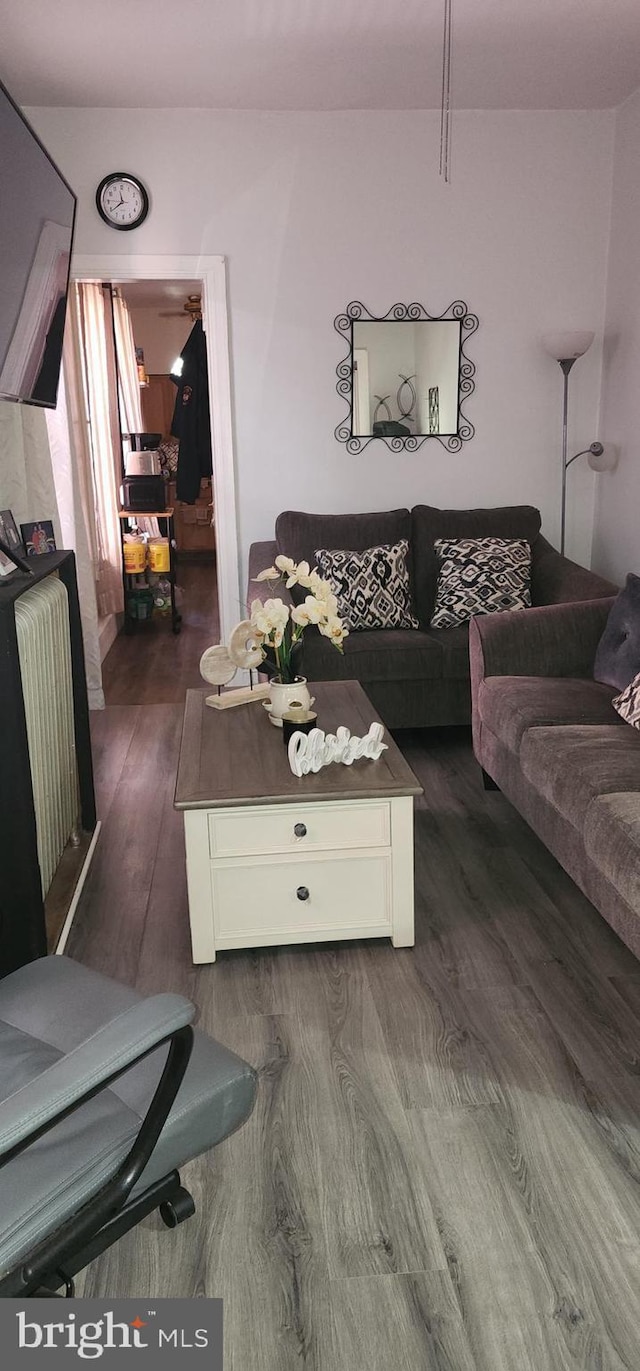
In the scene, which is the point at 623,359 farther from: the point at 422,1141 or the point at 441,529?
the point at 422,1141

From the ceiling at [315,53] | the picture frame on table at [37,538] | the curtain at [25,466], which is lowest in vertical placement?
the picture frame on table at [37,538]

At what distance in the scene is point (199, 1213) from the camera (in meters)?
1.77

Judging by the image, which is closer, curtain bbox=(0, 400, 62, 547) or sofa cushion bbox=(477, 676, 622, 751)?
sofa cushion bbox=(477, 676, 622, 751)

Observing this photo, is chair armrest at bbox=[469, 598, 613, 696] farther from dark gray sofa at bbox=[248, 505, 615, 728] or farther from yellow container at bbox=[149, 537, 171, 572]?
yellow container at bbox=[149, 537, 171, 572]

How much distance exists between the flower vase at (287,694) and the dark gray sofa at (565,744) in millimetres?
669

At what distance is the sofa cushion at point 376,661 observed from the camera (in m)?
4.08

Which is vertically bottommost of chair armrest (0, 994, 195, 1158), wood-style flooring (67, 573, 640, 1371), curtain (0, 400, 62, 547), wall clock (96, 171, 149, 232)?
wood-style flooring (67, 573, 640, 1371)

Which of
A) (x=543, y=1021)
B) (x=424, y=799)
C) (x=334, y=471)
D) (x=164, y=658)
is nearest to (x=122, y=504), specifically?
(x=164, y=658)

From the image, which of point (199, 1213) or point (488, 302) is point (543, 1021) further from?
point (488, 302)

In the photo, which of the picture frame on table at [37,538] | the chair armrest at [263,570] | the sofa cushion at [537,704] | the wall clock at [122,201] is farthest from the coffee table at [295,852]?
the wall clock at [122,201]

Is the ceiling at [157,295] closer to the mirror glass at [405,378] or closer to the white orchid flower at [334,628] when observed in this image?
the mirror glass at [405,378]

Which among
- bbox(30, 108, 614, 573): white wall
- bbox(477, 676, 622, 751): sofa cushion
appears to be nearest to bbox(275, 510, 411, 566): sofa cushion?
bbox(30, 108, 614, 573): white wall

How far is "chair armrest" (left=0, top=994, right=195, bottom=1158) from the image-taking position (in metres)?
1.18

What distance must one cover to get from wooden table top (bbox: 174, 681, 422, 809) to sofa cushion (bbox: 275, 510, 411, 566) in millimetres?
1444
